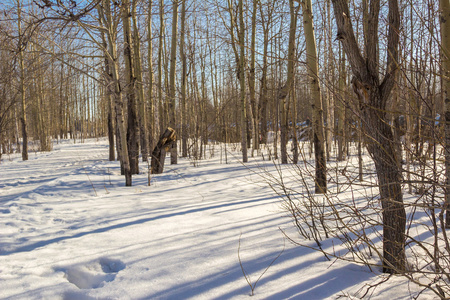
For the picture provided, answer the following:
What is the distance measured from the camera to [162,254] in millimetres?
2562

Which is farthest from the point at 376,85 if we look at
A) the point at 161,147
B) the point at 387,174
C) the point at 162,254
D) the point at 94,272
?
the point at 161,147

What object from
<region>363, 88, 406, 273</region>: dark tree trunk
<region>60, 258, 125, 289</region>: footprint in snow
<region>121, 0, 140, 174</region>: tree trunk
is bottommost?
<region>60, 258, 125, 289</region>: footprint in snow

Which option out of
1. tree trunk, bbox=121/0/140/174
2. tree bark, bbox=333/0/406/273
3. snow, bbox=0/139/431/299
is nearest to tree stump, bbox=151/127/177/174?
tree trunk, bbox=121/0/140/174

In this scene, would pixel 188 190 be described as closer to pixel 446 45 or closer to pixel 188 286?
pixel 188 286

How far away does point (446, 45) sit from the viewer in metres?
2.90

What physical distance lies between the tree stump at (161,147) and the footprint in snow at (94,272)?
15.9 ft

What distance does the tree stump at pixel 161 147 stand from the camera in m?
7.46

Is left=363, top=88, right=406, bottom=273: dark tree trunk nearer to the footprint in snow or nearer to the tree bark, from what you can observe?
the tree bark

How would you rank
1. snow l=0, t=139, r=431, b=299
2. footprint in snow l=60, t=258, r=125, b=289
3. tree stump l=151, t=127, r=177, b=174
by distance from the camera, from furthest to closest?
tree stump l=151, t=127, r=177, b=174, footprint in snow l=60, t=258, r=125, b=289, snow l=0, t=139, r=431, b=299

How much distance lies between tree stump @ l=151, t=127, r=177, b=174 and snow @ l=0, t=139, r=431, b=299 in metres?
2.99

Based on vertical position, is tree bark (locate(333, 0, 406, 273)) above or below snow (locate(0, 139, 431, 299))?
above

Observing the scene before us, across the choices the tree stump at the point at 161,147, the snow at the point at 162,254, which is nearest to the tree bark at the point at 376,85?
the snow at the point at 162,254

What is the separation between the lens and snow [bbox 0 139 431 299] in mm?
2008

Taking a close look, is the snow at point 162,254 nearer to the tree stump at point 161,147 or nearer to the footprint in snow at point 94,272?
the footprint in snow at point 94,272
